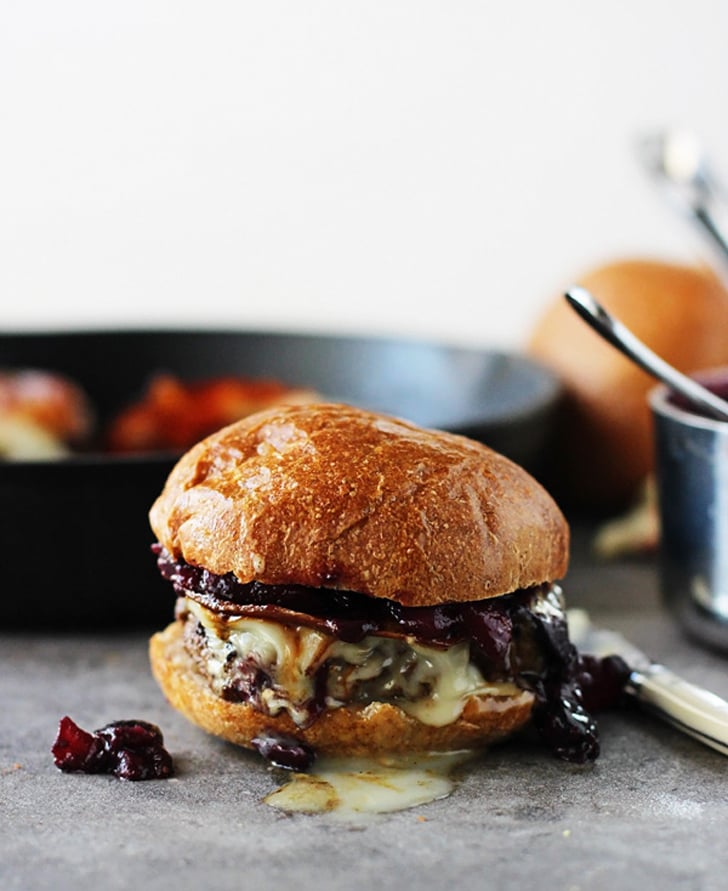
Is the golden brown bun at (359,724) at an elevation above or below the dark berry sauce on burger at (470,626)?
below

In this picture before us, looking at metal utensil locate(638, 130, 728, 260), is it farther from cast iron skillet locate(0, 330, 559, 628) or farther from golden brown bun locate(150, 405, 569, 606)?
golden brown bun locate(150, 405, 569, 606)

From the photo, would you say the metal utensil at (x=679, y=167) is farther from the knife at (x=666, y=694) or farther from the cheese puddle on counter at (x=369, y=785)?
the cheese puddle on counter at (x=369, y=785)

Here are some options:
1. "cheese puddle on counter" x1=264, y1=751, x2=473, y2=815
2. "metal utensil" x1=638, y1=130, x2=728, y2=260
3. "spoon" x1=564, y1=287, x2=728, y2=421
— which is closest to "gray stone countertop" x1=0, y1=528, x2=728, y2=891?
"cheese puddle on counter" x1=264, y1=751, x2=473, y2=815

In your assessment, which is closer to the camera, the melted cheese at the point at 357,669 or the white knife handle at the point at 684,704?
the melted cheese at the point at 357,669

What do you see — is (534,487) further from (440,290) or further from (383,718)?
(440,290)

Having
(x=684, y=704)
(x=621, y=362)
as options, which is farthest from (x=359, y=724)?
(x=621, y=362)

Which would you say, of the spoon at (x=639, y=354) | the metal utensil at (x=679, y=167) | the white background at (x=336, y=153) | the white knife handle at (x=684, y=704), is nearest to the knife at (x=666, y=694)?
the white knife handle at (x=684, y=704)

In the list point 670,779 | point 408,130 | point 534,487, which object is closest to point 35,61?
point 408,130
